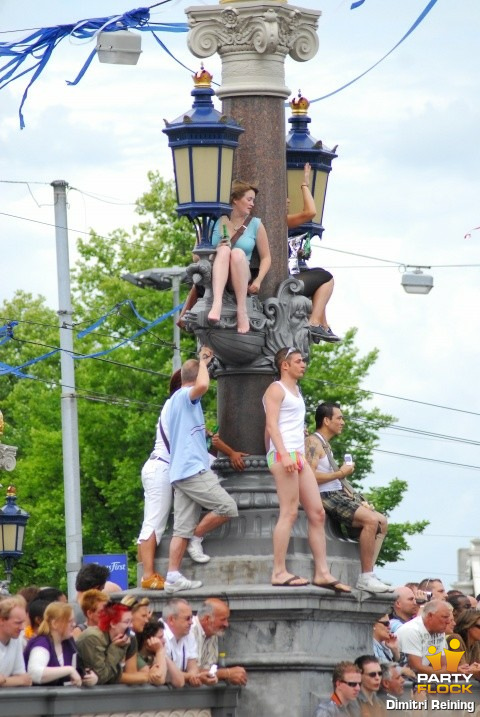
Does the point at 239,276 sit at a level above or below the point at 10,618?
above

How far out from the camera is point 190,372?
1602 centimetres

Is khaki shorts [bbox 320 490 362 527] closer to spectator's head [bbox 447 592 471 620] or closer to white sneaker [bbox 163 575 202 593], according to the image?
white sneaker [bbox 163 575 202 593]

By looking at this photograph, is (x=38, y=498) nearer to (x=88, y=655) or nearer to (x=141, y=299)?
(x=141, y=299)

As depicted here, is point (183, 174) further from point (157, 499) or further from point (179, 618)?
point (179, 618)

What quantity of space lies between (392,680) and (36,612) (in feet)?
10.8

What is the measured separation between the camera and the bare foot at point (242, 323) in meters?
16.3

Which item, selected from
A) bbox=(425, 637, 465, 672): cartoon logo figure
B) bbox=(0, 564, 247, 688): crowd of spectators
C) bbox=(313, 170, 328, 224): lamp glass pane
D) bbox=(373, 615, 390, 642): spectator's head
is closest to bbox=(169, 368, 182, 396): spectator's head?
bbox=(0, 564, 247, 688): crowd of spectators

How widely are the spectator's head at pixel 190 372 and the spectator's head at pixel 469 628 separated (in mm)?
3654

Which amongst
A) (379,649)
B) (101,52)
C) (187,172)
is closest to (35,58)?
(101,52)

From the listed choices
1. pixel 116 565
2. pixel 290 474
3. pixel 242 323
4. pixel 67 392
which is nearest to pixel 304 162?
pixel 242 323

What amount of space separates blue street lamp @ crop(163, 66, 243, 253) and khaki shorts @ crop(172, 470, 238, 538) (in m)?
1.76

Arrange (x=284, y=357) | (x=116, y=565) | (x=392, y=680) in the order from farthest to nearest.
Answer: (x=116, y=565), (x=392, y=680), (x=284, y=357)

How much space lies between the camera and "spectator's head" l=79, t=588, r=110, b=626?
14.3 m

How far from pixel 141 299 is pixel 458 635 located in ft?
92.5
